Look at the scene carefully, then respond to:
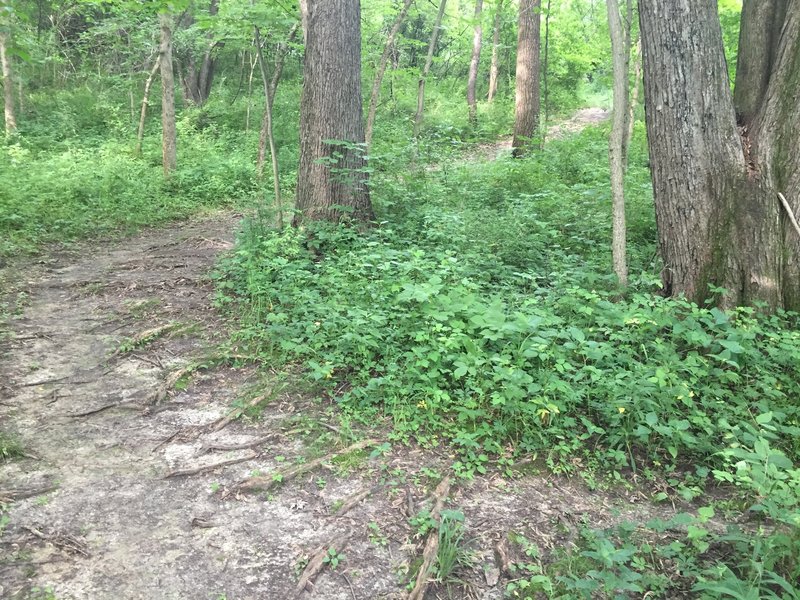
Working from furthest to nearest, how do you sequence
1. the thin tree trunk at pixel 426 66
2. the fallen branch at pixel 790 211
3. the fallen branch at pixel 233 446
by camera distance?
the thin tree trunk at pixel 426 66 → the fallen branch at pixel 790 211 → the fallen branch at pixel 233 446

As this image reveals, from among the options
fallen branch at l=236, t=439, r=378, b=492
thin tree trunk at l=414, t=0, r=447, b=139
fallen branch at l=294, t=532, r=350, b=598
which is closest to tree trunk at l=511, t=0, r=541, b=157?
thin tree trunk at l=414, t=0, r=447, b=139

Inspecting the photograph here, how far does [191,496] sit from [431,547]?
1390mm

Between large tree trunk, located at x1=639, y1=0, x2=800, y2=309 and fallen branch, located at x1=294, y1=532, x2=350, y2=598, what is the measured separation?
3.68m

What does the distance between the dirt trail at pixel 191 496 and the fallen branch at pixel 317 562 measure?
0.04m

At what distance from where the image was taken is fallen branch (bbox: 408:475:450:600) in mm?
2535

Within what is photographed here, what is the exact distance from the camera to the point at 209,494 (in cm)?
315

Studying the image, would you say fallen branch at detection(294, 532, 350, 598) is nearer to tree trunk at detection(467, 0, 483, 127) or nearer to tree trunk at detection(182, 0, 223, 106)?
tree trunk at detection(467, 0, 483, 127)

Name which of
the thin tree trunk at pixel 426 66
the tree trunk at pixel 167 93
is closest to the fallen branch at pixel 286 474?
the thin tree trunk at pixel 426 66

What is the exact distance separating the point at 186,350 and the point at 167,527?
2.28 metres

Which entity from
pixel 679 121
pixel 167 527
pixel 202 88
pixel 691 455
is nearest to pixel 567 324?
pixel 691 455

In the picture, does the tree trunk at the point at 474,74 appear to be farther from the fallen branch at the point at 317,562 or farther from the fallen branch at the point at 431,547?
the fallen branch at the point at 317,562

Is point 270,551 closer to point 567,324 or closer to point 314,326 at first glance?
point 314,326

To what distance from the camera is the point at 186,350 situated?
193 inches

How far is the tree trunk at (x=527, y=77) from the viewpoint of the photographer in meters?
12.5
